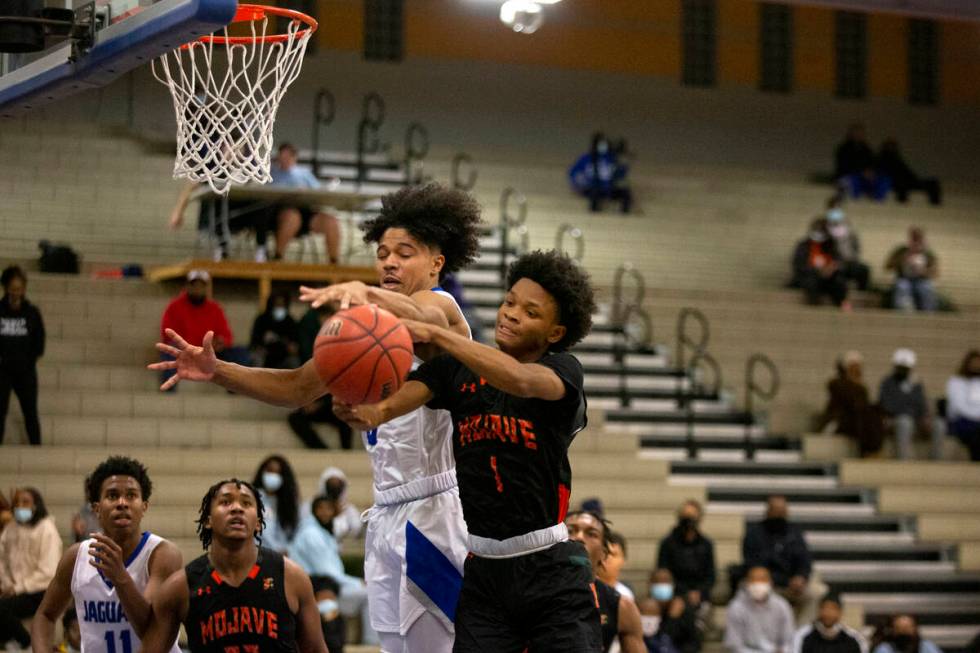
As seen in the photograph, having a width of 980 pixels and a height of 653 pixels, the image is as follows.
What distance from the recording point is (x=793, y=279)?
20.1 metres

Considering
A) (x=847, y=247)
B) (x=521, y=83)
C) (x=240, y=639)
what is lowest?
(x=240, y=639)

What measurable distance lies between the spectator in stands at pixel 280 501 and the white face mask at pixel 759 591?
368 centimetres

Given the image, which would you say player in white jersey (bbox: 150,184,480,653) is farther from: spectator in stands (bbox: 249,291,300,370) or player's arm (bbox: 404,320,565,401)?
spectator in stands (bbox: 249,291,300,370)

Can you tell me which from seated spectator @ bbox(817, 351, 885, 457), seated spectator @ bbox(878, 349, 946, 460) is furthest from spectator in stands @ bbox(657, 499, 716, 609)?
seated spectator @ bbox(878, 349, 946, 460)

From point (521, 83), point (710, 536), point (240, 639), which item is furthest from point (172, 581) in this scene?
point (521, 83)

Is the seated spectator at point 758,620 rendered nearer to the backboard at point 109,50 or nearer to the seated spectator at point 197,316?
the seated spectator at point 197,316

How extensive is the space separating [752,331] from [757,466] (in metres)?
2.83

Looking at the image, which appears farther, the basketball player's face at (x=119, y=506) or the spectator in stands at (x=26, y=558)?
the spectator in stands at (x=26, y=558)

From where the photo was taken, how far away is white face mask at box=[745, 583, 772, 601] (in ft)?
41.0

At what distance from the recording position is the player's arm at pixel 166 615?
627cm

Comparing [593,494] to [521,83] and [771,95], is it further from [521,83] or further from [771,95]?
[771,95]

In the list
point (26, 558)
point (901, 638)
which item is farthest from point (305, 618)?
point (901, 638)

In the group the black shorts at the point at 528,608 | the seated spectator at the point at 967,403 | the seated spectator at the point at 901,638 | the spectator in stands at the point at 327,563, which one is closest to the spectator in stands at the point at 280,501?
the spectator in stands at the point at 327,563

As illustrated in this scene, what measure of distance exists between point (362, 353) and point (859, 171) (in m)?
19.8
